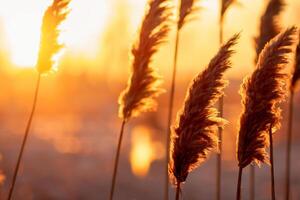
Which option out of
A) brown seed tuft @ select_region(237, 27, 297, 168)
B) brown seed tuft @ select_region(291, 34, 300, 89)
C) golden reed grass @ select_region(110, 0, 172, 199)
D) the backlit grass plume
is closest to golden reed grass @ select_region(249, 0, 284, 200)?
the backlit grass plume

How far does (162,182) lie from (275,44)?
12.6 meters

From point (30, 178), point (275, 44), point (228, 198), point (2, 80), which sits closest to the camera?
point (275, 44)

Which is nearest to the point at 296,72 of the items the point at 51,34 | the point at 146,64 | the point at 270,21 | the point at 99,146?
the point at 270,21

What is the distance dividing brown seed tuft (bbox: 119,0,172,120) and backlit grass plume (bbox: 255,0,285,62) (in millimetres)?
1624

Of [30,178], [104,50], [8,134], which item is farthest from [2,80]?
[30,178]

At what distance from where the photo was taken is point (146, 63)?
504 centimetres

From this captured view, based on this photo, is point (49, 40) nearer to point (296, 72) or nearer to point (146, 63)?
Result: point (146, 63)

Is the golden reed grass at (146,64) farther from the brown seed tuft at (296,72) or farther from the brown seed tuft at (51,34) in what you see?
the brown seed tuft at (296,72)

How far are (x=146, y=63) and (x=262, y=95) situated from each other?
4.60 ft

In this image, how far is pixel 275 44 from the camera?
390 centimetres

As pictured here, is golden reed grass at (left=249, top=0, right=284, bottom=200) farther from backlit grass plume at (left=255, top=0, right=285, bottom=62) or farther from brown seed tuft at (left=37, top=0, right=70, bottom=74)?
brown seed tuft at (left=37, top=0, right=70, bottom=74)

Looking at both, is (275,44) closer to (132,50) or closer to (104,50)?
(132,50)

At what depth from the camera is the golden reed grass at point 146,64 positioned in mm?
4875

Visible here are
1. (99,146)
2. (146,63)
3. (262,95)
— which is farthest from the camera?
(99,146)
